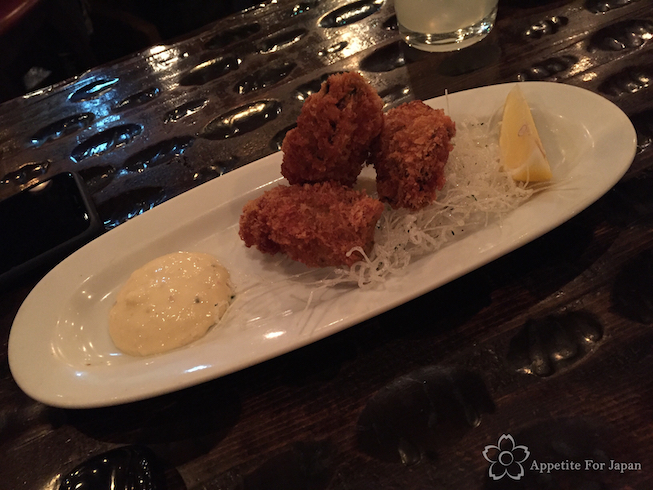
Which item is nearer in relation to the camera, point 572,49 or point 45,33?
point 572,49

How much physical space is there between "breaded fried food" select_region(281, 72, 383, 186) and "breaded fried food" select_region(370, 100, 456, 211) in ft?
0.30

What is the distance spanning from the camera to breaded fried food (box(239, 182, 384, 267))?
1868mm

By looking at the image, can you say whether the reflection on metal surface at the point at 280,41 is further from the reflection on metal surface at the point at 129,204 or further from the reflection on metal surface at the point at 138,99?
the reflection on metal surface at the point at 129,204

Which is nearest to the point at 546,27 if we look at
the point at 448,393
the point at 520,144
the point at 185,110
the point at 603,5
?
the point at 603,5

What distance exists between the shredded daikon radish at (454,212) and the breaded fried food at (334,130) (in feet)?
1.18

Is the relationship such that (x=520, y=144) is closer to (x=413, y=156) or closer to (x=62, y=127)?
(x=413, y=156)

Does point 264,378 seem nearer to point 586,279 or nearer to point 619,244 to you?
point 586,279

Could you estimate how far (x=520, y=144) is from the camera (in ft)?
6.66

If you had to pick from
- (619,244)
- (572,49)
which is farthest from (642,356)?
(572,49)

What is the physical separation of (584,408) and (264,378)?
47.0 inches

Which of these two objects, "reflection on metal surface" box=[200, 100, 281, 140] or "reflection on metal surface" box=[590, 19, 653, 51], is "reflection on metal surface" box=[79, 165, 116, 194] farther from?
"reflection on metal surface" box=[590, 19, 653, 51]

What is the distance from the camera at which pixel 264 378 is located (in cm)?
185

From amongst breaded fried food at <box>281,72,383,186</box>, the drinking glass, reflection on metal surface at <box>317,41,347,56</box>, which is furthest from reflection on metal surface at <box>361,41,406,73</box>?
breaded fried food at <box>281,72,383,186</box>

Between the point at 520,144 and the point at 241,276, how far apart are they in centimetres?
145
